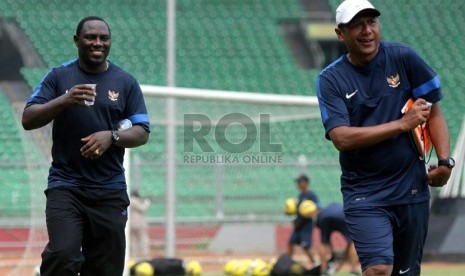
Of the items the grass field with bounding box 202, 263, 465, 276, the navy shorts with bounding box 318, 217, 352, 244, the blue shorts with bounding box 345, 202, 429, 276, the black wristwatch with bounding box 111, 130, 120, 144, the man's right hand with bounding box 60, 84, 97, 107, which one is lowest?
the grass field with bounding box 202, 263, 465, 276

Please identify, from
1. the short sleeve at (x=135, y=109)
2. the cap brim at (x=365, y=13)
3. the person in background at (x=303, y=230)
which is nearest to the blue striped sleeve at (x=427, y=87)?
the cap brim at (x=365, y=13)

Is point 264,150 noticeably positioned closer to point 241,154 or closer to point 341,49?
point 241,154

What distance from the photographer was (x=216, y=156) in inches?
647

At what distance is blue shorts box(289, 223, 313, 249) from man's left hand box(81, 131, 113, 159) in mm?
10567

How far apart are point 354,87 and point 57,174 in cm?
220

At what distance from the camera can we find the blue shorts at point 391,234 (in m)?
5.61

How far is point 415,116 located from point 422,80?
1.24ft

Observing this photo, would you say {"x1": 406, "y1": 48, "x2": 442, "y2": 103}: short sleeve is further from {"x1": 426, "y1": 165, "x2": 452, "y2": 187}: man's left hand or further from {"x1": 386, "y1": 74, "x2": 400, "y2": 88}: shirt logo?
{"x1": 426, "y1": 165, "x2": 452, "y2": 187}: man's left hand

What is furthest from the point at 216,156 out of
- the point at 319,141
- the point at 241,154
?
the point at 319,141

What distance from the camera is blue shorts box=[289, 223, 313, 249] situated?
1659 centimetres

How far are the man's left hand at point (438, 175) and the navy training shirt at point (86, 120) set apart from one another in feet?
6.73

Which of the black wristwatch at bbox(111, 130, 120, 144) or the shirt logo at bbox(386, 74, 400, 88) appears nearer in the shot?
the shirt logo at bbox(386, 74, 400, 88)

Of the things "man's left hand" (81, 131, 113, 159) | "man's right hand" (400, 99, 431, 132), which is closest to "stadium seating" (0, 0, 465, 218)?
"man's left hand" (81, 131, 113, 159)

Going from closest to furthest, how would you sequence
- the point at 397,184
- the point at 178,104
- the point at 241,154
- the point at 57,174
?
the point at 397,184 < the point at 57,174 < the point at 178,104 < the point at 241,154
